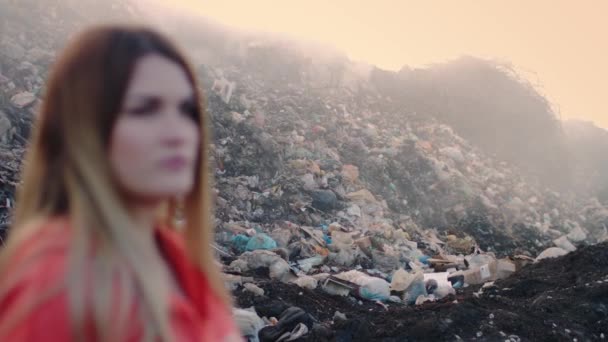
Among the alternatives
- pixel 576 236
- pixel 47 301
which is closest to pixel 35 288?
pixel 47 301

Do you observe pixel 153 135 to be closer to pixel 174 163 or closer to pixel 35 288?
pixel 174 163

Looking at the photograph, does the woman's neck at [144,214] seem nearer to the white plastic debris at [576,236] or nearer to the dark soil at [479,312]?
the dark soil at [479,312]

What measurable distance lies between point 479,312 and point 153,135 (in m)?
3.28

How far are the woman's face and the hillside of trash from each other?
2557mm

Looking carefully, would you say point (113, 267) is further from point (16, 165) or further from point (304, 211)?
point (304, 211)

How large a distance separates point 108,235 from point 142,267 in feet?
0.23

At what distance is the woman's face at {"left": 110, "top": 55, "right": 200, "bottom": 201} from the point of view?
2.79 feet

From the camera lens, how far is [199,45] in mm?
11297

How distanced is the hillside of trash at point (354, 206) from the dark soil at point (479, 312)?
1 centimetres

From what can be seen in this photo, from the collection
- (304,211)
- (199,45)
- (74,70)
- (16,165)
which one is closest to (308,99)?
(199,45)

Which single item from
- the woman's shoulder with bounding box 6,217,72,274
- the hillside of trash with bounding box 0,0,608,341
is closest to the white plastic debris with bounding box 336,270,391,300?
the hillside of trash with bounding box 0,0,608,341

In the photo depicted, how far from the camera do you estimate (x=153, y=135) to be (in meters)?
0.87

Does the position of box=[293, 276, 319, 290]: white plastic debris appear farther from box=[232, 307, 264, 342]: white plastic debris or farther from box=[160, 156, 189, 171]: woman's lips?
box=[160, 156, 189, 171]: woman's lips

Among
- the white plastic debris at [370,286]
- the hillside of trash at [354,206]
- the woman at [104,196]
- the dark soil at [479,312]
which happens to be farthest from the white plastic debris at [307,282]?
the woman at [104,196]
